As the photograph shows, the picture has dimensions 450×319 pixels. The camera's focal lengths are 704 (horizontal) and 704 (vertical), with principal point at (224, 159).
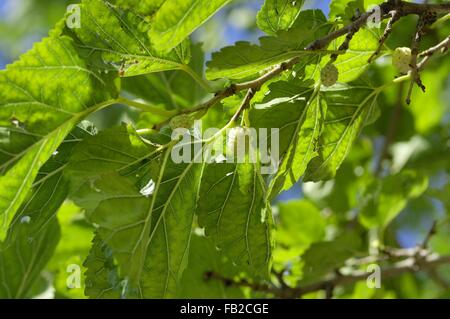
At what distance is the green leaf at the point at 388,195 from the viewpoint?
212cm

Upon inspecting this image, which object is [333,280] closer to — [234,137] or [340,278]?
[340,278]

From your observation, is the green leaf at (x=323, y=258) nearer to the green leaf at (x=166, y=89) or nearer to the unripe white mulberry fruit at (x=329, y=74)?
the green leaf at (x=166, y=89)

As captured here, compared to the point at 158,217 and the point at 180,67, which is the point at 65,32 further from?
the point at 158,217

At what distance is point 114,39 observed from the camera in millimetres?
1187

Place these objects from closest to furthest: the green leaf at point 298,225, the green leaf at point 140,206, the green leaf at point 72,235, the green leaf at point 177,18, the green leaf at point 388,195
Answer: the green leaf at point 177,18, the green leaf at point 140,206, the green leaf at point 72,235, the green leaf at point 388,195, the green leaf at point 298,225

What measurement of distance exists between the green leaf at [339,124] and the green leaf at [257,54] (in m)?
0.16

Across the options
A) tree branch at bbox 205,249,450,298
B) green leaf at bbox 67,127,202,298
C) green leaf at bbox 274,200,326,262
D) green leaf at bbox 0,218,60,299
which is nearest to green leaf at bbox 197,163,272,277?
green leaf at bbox 67,127,202,298

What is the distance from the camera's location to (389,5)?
1173 millimetres

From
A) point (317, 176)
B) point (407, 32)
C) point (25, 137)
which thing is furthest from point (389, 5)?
point (407, 32)

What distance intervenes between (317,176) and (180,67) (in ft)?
1.03

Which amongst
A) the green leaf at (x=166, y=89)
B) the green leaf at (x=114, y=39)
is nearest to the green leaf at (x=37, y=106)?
the green leaf at (x=114, y=39)

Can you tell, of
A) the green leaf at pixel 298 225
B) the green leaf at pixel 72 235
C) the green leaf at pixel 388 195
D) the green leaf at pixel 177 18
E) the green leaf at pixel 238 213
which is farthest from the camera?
the green leaf at pixel 298 225
